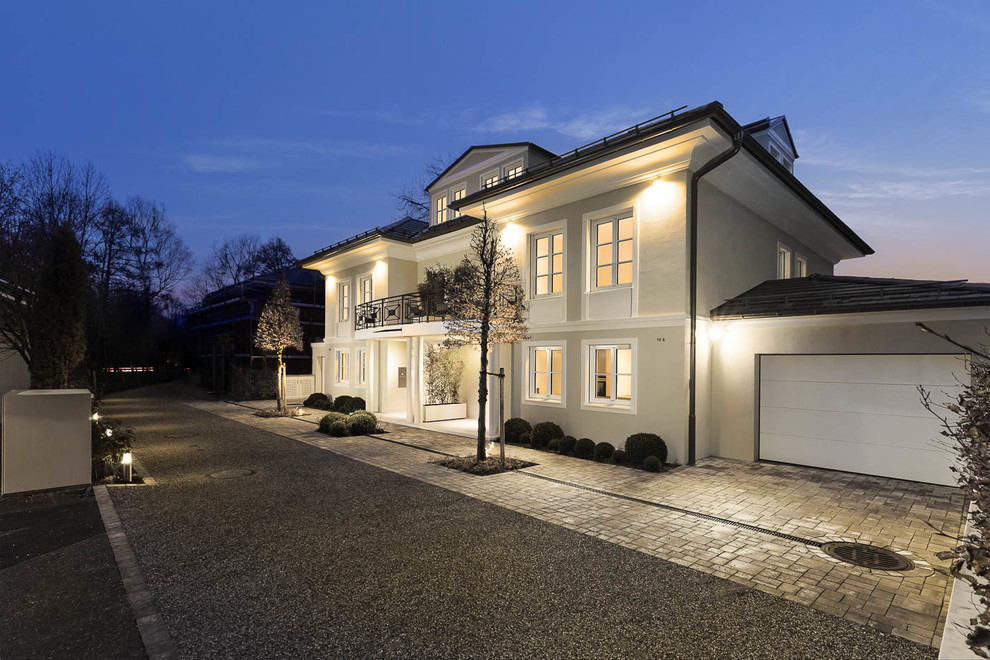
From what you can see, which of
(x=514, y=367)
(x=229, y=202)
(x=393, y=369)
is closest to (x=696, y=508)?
(x=514, y=367)

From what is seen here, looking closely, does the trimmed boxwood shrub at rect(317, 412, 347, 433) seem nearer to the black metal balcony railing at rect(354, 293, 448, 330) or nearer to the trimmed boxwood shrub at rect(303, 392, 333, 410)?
the black metal balcony railing at rect(354, 293, 448, 330)

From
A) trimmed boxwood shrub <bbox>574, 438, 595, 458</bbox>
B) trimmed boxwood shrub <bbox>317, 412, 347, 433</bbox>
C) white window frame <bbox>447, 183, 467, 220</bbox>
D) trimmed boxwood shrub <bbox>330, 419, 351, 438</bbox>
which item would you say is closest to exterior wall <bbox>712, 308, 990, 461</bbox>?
trimmed boxwood shrub <bbox>574, 438, 595, 458</bbox>

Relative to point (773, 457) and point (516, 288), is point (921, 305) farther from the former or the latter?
point (516, 288)

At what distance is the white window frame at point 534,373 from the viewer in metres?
11.9

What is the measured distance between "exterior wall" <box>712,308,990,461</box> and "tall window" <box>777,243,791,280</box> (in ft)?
15.9

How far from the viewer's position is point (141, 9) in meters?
86.2

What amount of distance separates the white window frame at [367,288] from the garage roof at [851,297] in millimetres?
13755

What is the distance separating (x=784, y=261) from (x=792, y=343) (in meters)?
5.91

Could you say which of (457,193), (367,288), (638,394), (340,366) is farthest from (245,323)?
(638,394)

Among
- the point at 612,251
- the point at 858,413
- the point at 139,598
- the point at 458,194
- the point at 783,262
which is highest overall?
the point at 458,194

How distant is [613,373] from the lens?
11289 mm

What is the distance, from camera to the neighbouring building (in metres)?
28.7

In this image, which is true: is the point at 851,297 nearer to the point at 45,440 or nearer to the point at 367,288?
the point at 45,440

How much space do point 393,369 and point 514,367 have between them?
22.8 ft
